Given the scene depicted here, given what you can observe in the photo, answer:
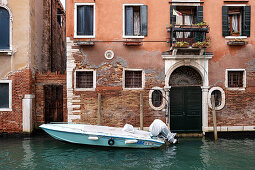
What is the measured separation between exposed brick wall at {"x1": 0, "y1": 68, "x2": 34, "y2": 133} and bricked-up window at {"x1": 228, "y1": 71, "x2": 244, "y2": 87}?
7502 millimetres

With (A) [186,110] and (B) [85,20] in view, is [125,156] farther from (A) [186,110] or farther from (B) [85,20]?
(B) [85,20]

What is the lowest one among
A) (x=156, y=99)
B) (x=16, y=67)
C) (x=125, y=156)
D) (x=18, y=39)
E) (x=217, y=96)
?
(x=125, y=156)

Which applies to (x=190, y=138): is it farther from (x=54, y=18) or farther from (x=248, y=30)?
(x=54, y=18)

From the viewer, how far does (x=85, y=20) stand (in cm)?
813

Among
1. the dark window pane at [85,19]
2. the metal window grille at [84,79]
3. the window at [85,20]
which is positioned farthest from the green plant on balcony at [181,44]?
the metal window grille at [84,79]

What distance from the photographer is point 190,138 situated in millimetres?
8016

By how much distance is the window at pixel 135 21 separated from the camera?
811 centimetres

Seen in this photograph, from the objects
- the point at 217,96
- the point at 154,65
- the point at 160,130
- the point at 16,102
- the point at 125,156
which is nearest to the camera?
the point at 125,156

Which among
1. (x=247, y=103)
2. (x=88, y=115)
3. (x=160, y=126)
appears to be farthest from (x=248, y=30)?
(x=88, y=115)

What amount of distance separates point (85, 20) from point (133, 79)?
280 centimetres

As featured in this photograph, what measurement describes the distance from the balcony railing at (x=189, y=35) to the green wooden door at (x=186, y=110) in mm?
1699

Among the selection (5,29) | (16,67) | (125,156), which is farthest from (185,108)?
(5,29)

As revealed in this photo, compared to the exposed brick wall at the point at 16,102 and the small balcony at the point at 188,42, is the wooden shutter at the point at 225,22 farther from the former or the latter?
the exposed brick wall at the point at 16,102

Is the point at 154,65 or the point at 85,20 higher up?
the point at 85,20
